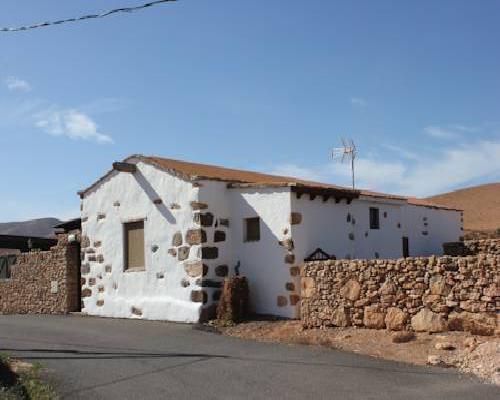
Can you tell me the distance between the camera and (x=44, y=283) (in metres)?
21.5

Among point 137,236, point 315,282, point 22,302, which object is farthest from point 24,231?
point 315,282

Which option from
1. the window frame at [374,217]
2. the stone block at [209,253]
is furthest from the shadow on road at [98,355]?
the window frame at [374,217]

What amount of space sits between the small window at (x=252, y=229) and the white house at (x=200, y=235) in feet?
0.09

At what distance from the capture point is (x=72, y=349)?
A: 12.1 meters

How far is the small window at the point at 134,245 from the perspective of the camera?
17.7 meters

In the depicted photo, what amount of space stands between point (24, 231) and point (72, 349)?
80708 mm

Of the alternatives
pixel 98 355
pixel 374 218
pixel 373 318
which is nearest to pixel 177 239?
pixel 98 355

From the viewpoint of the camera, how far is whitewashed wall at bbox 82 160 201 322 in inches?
643

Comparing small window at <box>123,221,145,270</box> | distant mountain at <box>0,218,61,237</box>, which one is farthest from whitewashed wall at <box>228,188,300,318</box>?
distant mountain at <box>0,218,61,237</box>

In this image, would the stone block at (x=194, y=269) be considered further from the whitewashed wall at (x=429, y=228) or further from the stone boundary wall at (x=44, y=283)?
the whitewashed wall at (x=429, y=228)

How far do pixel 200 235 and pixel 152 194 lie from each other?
94.4 inches

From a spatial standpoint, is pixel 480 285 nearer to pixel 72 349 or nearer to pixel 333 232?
pixel 333 232

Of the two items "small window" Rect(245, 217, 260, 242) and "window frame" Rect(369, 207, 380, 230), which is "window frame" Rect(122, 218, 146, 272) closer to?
"small window" Rect(245, 217, 260, 242)

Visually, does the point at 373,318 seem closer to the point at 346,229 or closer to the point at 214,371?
the point at 214,371
